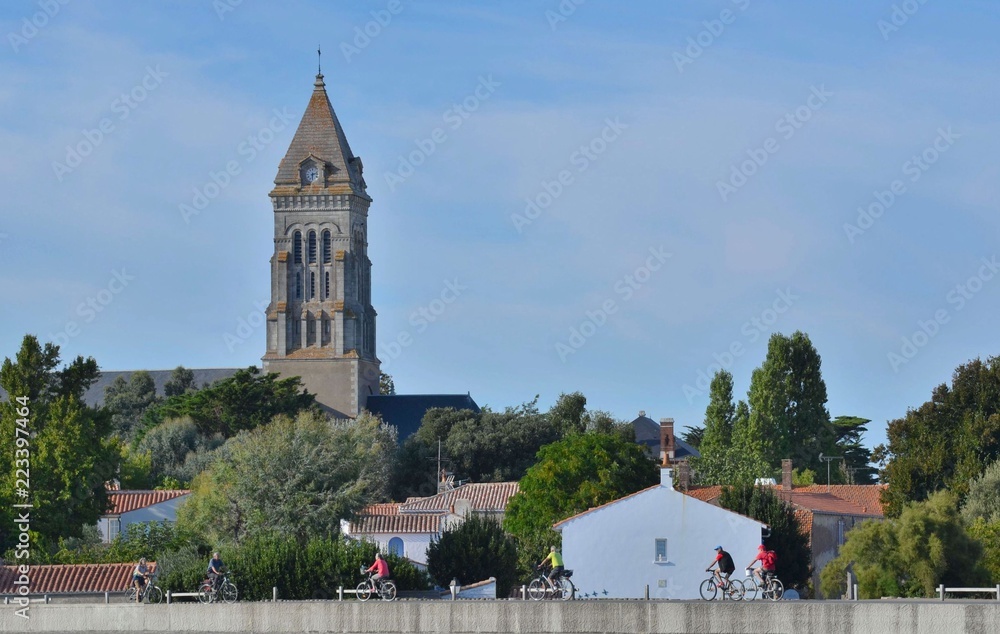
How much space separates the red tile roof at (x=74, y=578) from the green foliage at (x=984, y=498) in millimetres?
29373

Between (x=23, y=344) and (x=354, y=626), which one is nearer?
(x=354, y=626)

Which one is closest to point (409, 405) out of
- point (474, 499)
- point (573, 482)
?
point (474, 499)

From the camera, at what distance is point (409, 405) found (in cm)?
15088

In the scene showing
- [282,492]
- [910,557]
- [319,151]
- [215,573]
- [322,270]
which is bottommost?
[910,557]

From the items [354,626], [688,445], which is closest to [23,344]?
[354,626]

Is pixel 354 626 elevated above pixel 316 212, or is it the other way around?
pixel 316 212

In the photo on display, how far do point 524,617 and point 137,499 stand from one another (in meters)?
59.5

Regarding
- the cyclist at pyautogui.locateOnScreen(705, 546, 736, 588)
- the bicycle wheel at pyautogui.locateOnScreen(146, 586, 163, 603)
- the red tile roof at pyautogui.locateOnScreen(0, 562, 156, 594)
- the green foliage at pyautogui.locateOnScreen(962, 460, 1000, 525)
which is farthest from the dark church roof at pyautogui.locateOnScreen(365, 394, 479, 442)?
the cyclist at pyautogui.locateOnScreen(705, 546, 736, 588)

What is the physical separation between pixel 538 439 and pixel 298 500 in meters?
47.4

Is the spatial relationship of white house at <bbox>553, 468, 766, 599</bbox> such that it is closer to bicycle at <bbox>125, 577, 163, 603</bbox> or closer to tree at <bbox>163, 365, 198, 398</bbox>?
bicycle at <bbox>125, 577, 163, 603</bbox>

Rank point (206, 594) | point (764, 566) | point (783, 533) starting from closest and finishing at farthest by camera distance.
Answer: point (764, 566) < point (206, 594) < point (783, 533)

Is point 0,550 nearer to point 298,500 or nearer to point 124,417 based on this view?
point 298,500

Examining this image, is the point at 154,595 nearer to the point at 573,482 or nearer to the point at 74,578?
the point at 74,578

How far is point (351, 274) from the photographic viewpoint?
512 ft
